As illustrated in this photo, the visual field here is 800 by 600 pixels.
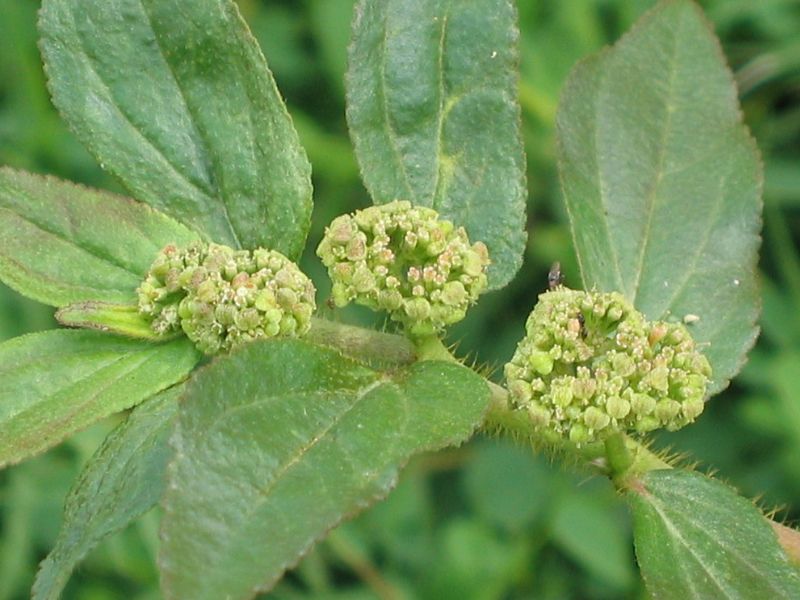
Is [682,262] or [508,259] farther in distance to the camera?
[682,262]

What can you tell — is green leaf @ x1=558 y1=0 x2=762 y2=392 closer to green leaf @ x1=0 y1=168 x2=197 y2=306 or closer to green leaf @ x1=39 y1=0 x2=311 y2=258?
green leaf @ x1=39 y1=0 x2=311 y2=258

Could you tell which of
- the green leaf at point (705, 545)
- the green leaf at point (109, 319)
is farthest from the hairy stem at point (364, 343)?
the green leaf at point (705, 545)

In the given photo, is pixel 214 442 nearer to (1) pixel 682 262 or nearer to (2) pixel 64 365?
(2) pixel 64 365

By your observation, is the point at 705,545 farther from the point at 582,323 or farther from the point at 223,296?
the point at 223,296

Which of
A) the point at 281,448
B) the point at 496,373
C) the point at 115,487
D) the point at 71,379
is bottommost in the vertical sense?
the point at 496,373

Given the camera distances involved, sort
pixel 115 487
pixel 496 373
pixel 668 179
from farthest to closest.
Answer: pixel 496 373 → pixel 668 179 → pixel 115 487

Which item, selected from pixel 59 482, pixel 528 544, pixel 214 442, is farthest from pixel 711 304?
pixel 59 482

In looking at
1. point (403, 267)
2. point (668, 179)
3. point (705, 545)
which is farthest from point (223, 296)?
point (668, 179)

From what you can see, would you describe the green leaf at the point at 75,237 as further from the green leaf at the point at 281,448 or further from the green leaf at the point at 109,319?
the green leaf at the point at 281,448
